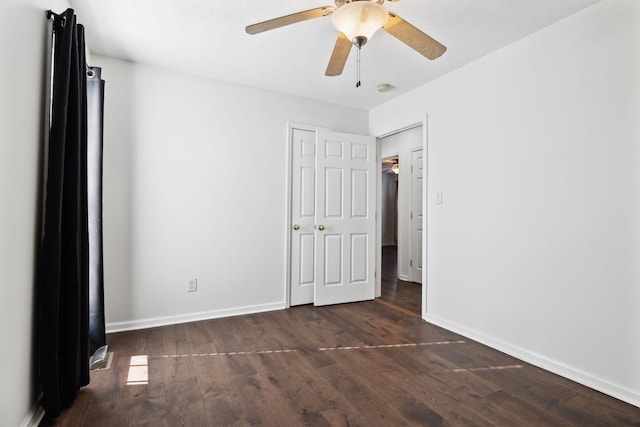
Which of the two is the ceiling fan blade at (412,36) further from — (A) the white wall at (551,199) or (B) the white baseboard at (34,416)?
(B) the white baseboard at (34,416)

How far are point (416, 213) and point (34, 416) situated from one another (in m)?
4.78

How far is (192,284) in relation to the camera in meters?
3.23

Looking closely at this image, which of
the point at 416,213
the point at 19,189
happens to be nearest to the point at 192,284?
the point at 19,189

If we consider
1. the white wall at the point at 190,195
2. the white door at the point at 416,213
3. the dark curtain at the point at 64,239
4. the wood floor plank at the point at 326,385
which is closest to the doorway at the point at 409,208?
the white door at the point at 416,213

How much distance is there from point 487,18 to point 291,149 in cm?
216

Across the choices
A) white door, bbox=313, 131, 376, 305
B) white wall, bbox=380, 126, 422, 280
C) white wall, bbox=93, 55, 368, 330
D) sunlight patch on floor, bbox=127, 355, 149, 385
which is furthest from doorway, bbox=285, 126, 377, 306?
sunlight patch on floor, bbox=127, 355, 149, 385

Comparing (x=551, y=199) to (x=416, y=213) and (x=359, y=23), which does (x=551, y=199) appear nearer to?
(x=359, y=23)

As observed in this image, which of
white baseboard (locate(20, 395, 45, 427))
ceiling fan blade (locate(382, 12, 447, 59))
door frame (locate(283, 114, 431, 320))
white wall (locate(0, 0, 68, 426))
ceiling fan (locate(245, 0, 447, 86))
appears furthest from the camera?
door frame (locate(283, 114, 431, 320))

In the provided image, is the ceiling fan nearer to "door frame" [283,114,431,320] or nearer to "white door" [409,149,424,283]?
"door frame" [283,114,431,320]

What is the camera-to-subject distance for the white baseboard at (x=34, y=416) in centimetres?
155

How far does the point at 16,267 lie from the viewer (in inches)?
57.4

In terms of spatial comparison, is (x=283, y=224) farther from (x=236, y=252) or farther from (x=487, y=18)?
(x=487, y=18)

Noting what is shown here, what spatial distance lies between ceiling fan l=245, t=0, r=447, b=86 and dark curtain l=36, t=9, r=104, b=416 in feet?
3.28

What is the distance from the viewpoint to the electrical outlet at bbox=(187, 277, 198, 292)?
3221 mm
